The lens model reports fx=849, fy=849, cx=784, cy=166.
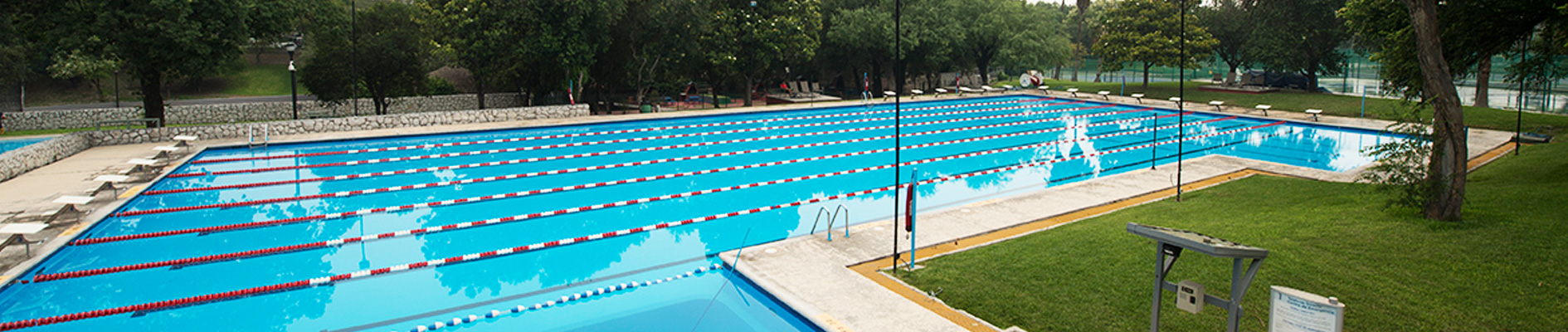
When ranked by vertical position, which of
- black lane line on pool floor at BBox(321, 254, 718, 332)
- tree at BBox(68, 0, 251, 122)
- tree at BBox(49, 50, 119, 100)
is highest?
tree at BBox(68, 0, 251, 122)

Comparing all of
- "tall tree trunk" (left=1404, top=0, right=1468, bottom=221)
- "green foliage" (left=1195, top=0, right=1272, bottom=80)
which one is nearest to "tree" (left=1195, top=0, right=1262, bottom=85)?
"green foliage" (left=1195, top=0, right=1272, bottom=80)

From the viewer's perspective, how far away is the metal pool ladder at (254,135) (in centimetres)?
2209

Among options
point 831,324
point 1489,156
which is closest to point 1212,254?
point 831,324

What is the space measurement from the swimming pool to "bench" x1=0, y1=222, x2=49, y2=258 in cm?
36

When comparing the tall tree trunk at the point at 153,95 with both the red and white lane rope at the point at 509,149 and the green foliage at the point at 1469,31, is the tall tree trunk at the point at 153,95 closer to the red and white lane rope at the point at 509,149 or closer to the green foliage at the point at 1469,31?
the red and white lane rope at the point at 509,149

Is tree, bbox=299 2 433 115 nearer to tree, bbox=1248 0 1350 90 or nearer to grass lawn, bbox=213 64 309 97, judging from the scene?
grass lawn, bbox=213 64 309 97

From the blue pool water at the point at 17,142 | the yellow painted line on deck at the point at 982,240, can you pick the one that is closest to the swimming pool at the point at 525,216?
the yellow painted line on deck at the point at 982,240

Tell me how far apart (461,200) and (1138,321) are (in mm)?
11856

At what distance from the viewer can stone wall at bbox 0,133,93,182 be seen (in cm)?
1667

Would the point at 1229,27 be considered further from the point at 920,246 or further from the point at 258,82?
the point at 258,82

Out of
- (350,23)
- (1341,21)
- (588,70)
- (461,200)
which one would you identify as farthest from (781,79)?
(461,200)

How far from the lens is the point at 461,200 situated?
15.2 m

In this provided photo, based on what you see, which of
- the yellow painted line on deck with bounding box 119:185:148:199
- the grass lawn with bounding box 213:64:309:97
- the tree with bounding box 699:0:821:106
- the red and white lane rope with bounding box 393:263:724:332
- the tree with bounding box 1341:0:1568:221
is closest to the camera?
the red and white lane rope with bounding box 393:263:724:332

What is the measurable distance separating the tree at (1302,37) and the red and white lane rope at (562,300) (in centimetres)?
3193
